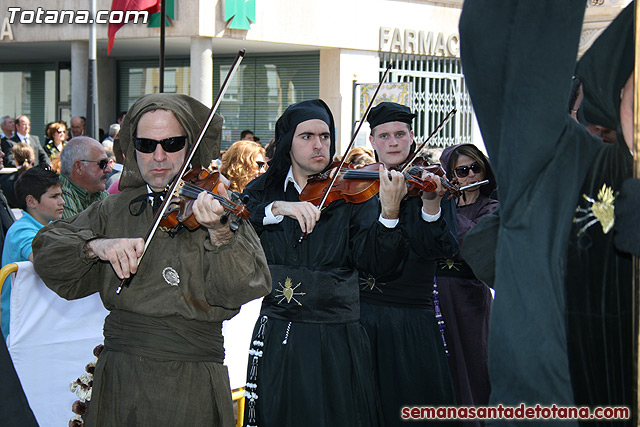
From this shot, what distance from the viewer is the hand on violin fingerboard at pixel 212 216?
2.79 meters

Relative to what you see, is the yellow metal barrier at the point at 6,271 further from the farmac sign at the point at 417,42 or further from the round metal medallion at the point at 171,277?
the farmac sign at the point at 417,42

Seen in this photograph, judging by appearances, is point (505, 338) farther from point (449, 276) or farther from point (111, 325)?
point (449, 276)

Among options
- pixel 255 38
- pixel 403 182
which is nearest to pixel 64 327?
pixel 403 182

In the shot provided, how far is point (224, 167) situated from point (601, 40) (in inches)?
214

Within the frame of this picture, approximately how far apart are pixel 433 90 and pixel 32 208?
15842mm

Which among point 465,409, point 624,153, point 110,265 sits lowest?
point 465,409

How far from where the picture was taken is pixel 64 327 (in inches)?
169

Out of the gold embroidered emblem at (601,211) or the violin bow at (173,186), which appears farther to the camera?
the violin bow at (173,186)

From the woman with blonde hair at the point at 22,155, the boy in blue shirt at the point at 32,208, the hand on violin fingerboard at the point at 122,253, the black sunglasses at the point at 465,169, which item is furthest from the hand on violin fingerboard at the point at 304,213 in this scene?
the woman with blonde hair at the point at 22,155

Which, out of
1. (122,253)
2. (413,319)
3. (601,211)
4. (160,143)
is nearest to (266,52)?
(413,319)

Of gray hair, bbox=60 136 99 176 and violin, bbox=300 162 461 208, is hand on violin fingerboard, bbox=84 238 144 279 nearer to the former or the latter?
violin, bbox=300 162 461 208

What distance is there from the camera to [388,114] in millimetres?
4953

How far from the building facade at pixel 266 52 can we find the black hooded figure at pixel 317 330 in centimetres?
1313

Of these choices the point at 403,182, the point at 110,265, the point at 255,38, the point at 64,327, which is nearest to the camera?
the point at 110,265
